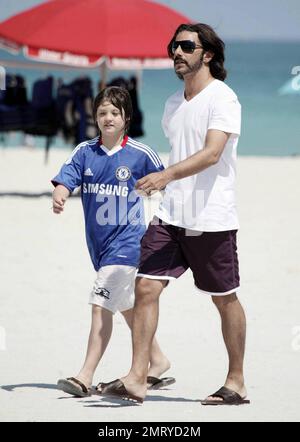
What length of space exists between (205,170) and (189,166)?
0.20 m

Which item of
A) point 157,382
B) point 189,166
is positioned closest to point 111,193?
point 189,166

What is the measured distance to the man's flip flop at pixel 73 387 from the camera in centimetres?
511

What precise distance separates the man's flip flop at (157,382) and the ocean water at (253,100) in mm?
10691

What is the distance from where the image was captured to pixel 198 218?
4.98m

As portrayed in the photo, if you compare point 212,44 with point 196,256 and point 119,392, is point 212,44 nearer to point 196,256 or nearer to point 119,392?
point 196,256

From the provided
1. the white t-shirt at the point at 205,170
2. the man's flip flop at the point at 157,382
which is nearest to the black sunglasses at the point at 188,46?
the white t-shirt at the point at 205,170

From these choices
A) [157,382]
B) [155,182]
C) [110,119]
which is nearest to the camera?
[155,182]

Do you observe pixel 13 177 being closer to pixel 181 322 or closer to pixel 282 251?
pixel 282 251

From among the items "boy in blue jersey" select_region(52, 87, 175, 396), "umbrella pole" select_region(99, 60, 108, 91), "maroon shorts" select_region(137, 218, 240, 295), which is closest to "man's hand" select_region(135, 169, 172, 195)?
"maroon shorts" select_region(137, 218, 240, 295)

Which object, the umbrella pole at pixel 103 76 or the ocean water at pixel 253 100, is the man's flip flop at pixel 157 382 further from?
the ocean water at pixel 253 100

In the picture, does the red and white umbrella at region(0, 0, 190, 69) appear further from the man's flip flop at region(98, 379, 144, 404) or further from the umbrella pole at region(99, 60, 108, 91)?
the man's flip flop at region(98, 379, 144, 404)

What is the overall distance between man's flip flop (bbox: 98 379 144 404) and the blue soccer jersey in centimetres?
53

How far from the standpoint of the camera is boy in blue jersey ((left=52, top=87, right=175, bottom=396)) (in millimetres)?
5219

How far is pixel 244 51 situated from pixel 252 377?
9631 cm
